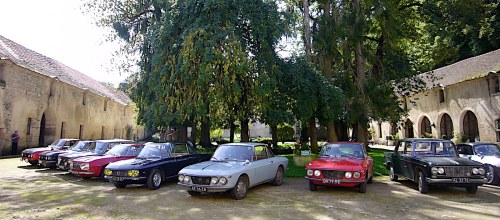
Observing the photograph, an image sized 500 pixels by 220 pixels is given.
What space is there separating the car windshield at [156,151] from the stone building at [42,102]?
16.1 m

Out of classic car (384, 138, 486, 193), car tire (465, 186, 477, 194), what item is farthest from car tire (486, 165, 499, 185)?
classic car (384, 138, 486, 193)

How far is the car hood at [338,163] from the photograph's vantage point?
8914mm

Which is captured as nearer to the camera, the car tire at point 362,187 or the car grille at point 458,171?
the car grille at point 458,171

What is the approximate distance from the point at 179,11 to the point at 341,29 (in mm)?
8694

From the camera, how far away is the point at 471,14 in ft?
78.4

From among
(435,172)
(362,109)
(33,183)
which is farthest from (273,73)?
(33,183)

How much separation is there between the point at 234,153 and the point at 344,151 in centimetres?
352

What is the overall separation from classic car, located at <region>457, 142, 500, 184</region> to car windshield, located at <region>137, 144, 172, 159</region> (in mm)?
10558

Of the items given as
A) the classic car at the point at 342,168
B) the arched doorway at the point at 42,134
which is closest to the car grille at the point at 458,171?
the classic car at the point at 342,168

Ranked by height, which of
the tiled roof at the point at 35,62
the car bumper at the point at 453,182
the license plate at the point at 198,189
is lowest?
the license plate at the point at 198,189

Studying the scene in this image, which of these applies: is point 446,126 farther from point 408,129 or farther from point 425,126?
point 408,129

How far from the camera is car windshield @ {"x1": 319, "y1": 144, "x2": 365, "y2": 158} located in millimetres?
10050

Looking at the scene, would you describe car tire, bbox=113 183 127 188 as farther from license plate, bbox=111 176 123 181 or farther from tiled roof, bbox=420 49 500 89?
tiled roof, bbox=420 49 500 89

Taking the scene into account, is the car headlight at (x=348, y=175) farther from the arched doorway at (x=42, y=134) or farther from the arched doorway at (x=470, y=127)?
the arched doorway at (x=42, y=134)
